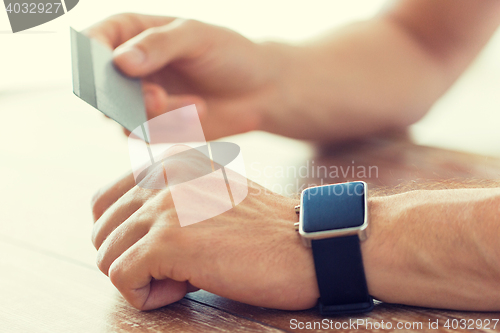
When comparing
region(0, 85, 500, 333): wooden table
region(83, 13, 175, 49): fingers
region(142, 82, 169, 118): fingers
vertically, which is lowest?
region(0, 85, 500, 333): wooden table

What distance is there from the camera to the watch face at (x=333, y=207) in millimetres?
450

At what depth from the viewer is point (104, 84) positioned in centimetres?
63

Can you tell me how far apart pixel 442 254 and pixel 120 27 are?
0.81m

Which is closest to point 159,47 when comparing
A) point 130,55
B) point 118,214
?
point 130,55

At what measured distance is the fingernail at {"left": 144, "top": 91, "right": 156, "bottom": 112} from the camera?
934mm

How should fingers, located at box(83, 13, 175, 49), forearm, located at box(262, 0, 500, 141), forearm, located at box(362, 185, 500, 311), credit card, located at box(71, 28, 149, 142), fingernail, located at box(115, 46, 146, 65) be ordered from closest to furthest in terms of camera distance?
forearm, located at box(362, 185, 500, 311)
credit card, located at box(71, 28, 149, 142)
fingernail, located at box(115, 46, 146, 65)
fingers, located at box(83, 13, 175, 49)
forearm, located at box(262, 0, 500, 141)

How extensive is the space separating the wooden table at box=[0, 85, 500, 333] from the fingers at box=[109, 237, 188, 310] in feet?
0.05

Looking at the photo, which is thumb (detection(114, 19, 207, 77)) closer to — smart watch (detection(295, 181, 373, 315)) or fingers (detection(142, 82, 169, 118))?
fingers (detection(142, 82, 169, 118))

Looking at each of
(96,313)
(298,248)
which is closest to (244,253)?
(298,248)

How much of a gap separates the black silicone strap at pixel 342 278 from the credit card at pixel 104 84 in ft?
1.09

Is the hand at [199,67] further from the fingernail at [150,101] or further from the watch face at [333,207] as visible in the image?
the watch face at [333,207]

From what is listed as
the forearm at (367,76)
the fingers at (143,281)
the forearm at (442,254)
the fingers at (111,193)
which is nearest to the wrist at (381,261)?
the forearm at (442,254)

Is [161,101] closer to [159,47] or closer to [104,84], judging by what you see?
[159,47]

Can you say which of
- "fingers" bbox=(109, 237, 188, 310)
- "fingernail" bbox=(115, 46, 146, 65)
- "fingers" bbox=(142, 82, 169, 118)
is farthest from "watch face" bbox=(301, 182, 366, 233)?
"fingers" bbox=(142, 82, 169, 118)
